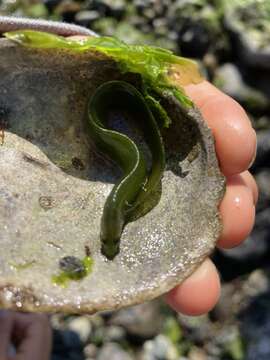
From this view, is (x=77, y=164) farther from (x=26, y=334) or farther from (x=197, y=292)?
(x=26, y=334)

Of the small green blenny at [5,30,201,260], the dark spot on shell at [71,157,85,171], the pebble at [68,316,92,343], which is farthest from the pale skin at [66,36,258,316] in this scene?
the pebble at [68,316,92,343]

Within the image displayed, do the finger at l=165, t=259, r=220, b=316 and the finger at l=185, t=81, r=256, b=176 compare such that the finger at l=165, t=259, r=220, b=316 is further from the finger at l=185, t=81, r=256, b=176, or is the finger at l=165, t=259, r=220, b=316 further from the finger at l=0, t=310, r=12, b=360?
the finger at l=0, t=310, r=12, b=360

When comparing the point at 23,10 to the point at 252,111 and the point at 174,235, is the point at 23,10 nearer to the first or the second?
the point at 252,111

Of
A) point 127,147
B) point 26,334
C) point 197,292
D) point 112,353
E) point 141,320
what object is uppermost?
point 127,147

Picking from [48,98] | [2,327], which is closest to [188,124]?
[48,98]

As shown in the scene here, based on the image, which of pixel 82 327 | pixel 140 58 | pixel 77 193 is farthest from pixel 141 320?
pixel 140 58

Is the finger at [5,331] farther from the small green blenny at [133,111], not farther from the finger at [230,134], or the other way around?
the finger at [230,134]
